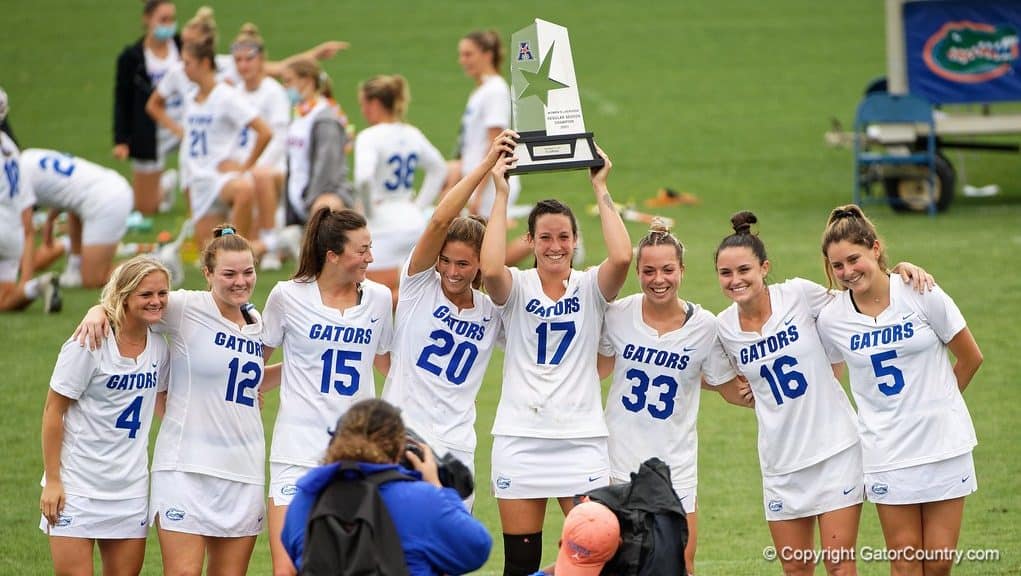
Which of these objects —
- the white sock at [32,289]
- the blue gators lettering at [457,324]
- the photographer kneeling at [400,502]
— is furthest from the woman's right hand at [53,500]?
the white sock at [32,289]

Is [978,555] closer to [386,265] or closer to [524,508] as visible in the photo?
[524,508]

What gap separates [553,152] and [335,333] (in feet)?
4.02

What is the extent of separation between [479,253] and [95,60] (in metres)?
21.7

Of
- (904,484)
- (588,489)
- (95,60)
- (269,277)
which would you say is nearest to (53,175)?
(269,277)

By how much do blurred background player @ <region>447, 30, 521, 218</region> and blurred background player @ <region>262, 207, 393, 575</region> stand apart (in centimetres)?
691

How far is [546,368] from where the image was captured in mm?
6395

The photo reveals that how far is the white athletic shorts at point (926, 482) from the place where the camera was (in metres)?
6.12

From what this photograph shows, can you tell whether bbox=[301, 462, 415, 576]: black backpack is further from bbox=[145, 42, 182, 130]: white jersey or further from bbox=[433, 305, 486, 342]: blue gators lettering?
bbox=[145, 42, 182, 130]: white jersey

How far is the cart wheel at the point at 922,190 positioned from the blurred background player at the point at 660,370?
419 inches

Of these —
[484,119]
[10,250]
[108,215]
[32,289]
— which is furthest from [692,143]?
[10,250]

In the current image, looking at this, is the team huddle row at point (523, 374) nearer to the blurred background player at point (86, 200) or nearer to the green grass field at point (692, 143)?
the green grass field at point (692, 143)

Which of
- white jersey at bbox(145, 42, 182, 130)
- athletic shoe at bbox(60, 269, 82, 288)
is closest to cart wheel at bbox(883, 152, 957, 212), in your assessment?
white jersey at bbox(145, 42, 182, 130)

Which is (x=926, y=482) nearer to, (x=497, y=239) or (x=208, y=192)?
(x=497, y=239)

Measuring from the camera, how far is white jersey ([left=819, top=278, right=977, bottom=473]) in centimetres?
615
